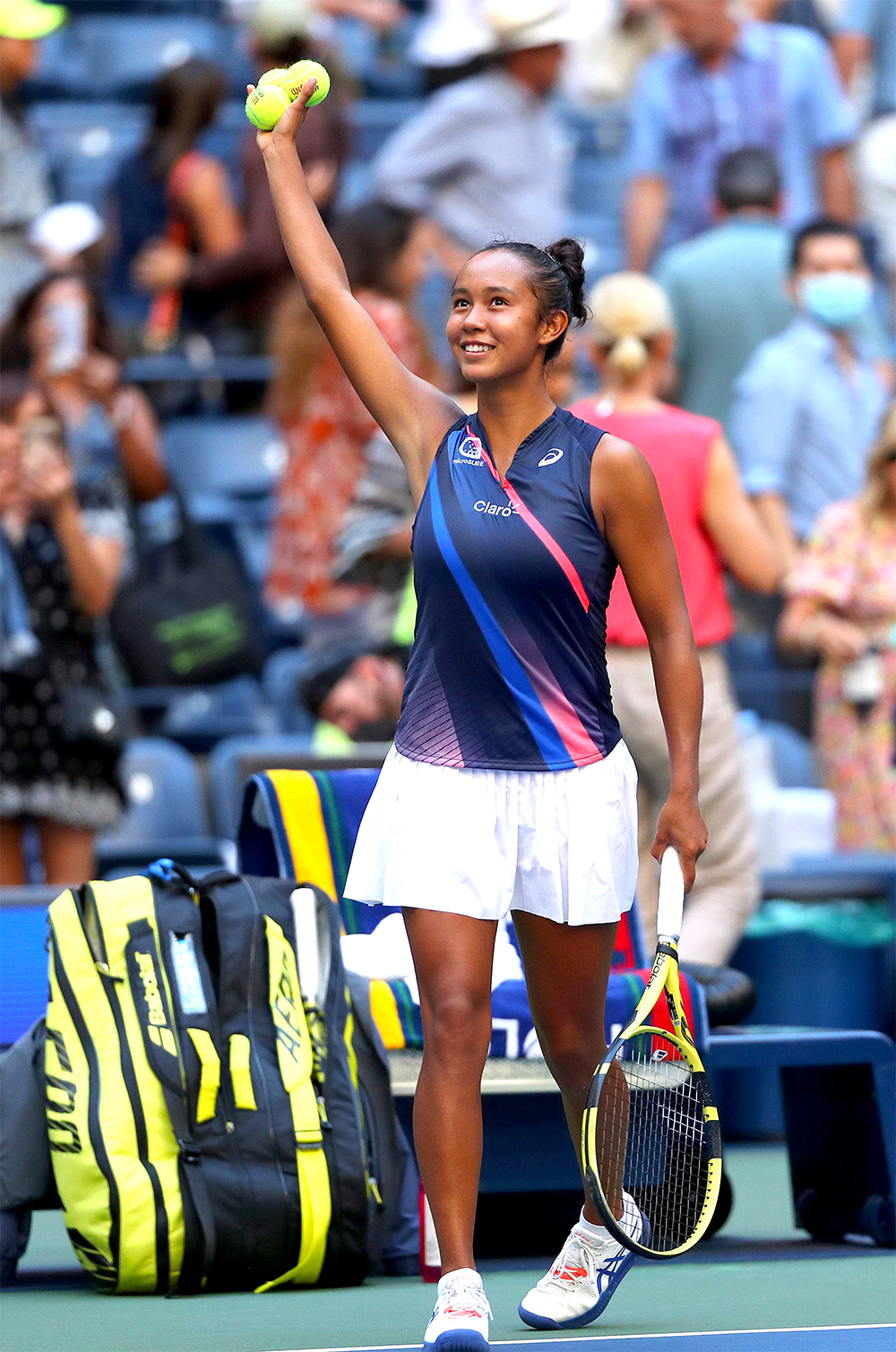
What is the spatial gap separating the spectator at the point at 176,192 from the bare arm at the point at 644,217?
1541 millimetres

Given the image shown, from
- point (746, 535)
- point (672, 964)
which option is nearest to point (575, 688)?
point (672, 964)

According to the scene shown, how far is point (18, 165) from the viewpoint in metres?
9.09

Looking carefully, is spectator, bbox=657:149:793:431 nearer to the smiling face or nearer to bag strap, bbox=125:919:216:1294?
bag strap, bbox=125:919:216:1294

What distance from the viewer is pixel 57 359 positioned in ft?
23.3

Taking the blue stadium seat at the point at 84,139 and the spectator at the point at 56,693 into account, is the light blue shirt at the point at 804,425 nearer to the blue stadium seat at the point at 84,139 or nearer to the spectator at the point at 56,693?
the spectator at the point at 56,693

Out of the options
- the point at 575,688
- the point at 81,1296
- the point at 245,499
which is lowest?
the point at 81,1296

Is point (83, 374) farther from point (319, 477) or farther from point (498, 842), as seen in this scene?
point (498, 842)

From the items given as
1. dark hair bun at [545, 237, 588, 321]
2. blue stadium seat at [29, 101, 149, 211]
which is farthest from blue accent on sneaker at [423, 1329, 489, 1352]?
blue stadium seat at [29, 101, 149, 211]

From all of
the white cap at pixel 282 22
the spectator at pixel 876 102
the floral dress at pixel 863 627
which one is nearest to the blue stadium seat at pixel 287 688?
the floral dress at pixel 863 627

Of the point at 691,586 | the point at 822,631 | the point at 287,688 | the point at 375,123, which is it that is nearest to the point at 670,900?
the point at 691,586

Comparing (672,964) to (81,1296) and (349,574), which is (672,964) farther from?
(349,574)

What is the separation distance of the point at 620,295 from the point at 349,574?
1382 mm

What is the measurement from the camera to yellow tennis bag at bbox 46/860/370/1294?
13.3 feet

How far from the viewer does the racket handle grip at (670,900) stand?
138 inches
